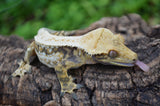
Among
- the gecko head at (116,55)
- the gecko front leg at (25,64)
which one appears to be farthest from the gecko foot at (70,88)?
the gecko front leg at (25,64)

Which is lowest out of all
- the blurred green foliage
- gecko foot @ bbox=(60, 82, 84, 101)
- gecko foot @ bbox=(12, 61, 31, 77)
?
gecko foot @ bbox=(60, 82, 84, 101)

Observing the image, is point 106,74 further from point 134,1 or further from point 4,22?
point 4,22

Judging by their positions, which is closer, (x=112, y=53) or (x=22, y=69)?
(x=112, y=53)

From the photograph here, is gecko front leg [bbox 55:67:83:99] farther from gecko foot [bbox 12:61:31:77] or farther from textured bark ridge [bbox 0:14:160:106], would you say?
gecko foot [bbox 12:61:31:77]

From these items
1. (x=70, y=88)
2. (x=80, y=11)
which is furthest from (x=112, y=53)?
(x=80, y=11)

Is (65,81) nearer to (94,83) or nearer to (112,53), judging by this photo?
(94,83)

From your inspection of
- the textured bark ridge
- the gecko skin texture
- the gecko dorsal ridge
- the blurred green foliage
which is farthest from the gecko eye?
the blurred green foliage

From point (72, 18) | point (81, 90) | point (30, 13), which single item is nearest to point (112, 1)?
point (72, 18)
